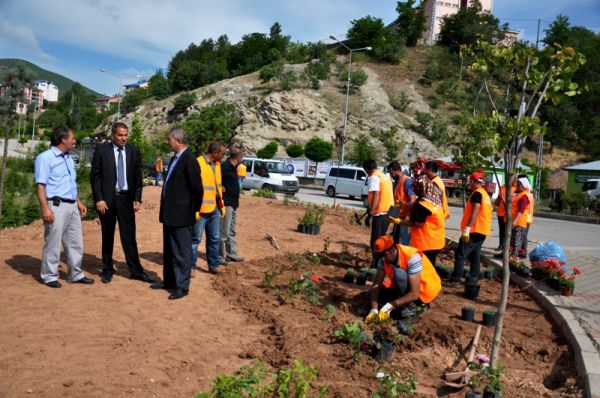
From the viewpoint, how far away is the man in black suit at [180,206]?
580cm

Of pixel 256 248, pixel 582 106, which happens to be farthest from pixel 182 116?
pixel 256 248

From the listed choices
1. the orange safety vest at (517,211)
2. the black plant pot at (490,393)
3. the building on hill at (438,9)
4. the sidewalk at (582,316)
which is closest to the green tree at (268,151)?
the orange safety vest at (517,211)

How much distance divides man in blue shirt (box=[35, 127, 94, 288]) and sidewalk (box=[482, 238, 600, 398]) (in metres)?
5.10

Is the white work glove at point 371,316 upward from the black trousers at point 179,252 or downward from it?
downward

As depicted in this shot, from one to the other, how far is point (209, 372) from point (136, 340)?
82cm

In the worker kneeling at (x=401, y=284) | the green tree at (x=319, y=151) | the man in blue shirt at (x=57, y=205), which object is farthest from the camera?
the green tree at (x=319, y=151)

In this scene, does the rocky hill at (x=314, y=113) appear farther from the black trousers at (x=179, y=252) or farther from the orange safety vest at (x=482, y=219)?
the black trousers at (x=179, y=252)

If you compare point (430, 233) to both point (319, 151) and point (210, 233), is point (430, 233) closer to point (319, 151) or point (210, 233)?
point (210, 233)

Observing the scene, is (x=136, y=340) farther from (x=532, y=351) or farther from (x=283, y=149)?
(x=283, y=149)

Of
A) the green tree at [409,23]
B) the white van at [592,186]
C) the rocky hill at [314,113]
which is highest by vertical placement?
the green tree at [409,23]

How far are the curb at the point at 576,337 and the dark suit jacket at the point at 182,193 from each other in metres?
4.04

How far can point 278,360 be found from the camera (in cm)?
424

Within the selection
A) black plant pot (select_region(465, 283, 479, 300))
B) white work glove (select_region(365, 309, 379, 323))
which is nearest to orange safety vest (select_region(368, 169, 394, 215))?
black plant pot (select_region(465, 283, 479, 300))

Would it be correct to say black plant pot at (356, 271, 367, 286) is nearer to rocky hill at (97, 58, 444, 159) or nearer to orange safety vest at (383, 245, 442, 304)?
orange safety vest at (383, 245, 442, 304)
